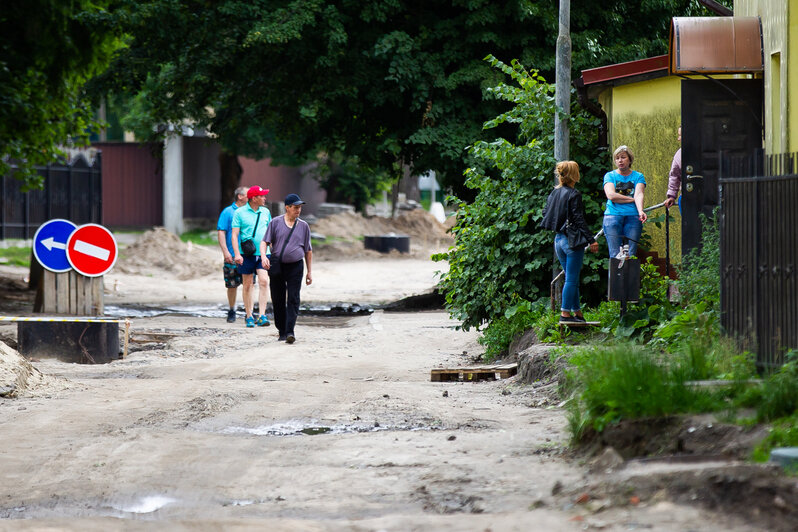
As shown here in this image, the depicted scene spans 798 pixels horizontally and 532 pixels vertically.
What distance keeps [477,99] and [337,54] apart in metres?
2.60

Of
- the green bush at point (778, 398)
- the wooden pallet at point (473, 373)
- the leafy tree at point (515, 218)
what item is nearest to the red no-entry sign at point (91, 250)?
the leafy tree at point (515, 218)

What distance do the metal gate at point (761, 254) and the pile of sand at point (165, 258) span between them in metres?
23.6

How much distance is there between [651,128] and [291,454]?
8667 mm

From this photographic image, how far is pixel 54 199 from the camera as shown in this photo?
108ft

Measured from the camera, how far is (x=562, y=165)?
416 inches

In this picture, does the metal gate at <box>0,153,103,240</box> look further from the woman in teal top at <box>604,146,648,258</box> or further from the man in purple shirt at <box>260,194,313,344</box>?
→ the woman in teal top at <box>604,146,648,258</box>

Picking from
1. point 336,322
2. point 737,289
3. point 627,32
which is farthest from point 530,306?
point 627,32

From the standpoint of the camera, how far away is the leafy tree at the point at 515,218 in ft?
40.1

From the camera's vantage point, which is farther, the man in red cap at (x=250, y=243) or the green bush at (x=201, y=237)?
the green bush at (x=201, y=237)

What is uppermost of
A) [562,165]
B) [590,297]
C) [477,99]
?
[477,99]

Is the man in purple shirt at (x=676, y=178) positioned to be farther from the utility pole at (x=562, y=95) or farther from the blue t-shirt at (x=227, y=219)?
the blue t-shirt at (x=227, y=219)

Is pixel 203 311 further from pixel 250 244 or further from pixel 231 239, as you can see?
pixel 250 244

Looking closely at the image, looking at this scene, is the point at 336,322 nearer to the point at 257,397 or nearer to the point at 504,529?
the point at 257,397

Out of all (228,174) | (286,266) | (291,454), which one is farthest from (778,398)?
(228,174)
